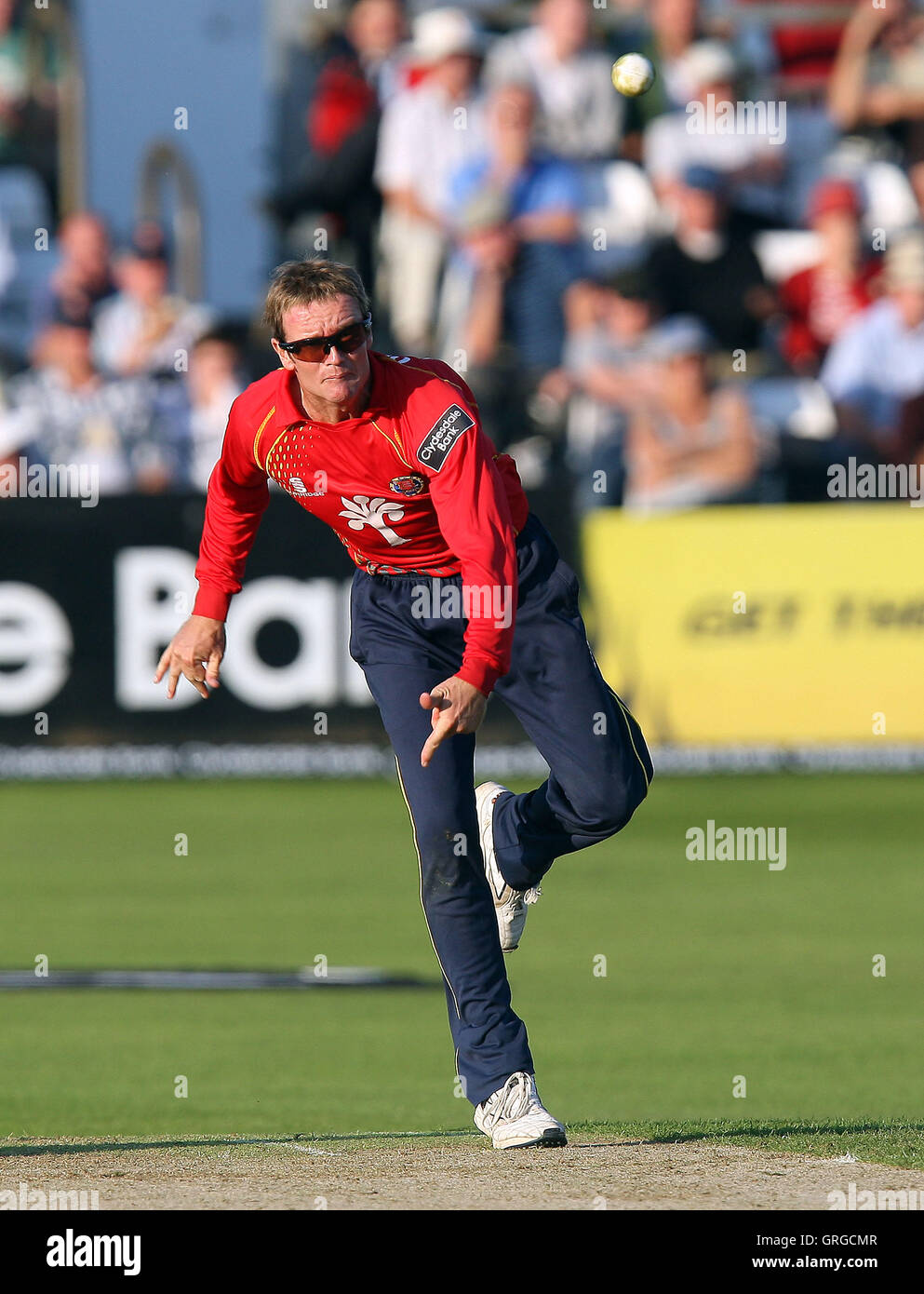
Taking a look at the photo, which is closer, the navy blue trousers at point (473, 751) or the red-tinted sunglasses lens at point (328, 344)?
the red-tinted sunglasses lens at point (328, 344)

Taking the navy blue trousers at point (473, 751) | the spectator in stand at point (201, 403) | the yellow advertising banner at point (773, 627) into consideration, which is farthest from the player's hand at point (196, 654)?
the spectator in stand at point (201, 403)

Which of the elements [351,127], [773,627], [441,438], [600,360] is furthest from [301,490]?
[351,127]

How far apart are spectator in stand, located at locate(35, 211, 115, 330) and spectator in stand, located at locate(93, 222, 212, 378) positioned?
97 millimetres

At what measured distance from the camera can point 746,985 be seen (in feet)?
31.2

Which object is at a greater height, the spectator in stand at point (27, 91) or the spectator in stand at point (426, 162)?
the spectator in stand at point (27, 91)

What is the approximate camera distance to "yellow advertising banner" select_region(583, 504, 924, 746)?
1477 centimetres

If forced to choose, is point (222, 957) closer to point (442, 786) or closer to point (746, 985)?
point (746, 985)

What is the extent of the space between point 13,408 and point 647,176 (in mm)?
5707

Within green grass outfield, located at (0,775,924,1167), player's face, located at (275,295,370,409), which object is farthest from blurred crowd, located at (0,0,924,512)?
player's face, located at (275,295,370,409)

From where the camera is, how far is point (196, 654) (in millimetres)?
6453

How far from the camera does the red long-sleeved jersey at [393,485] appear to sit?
19.0 ft

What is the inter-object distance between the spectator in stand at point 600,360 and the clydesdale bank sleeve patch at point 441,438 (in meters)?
10.2

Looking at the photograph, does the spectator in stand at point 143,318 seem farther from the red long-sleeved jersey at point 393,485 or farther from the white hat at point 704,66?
the red long-sleeved jersey at point 393,485

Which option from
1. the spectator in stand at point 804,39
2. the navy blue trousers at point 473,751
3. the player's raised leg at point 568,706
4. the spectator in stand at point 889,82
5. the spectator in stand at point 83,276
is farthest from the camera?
the spectator in stand at point 804,39
